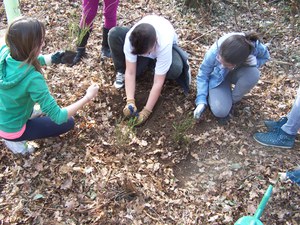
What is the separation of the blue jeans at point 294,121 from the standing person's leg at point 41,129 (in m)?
2.11

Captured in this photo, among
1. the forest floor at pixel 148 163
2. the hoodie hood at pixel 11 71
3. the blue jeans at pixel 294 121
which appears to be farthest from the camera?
the blue jeans at pixel 294 121

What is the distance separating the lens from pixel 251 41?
3.22 metres

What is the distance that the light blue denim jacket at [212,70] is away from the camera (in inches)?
134

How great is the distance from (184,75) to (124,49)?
74 cm

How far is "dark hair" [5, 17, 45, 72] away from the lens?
2380mm

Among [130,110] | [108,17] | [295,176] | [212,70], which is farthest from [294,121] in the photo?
[108,17]

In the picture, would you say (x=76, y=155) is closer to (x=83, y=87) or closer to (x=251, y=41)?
(x=83, y=87)

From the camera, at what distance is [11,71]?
254 cm

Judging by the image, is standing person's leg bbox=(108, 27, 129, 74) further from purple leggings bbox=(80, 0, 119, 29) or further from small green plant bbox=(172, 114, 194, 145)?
small green plant bbox=(172, 114, 194, 145)

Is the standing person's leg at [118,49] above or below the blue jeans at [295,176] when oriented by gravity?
above

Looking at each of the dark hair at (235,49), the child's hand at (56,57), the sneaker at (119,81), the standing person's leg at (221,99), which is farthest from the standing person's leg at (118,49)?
the dark hair at (235,49)

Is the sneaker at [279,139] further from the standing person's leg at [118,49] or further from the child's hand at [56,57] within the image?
the child's hand at [56,57]

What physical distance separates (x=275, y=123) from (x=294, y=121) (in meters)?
0.27

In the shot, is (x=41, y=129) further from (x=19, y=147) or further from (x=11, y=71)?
(x=11, y=71)
